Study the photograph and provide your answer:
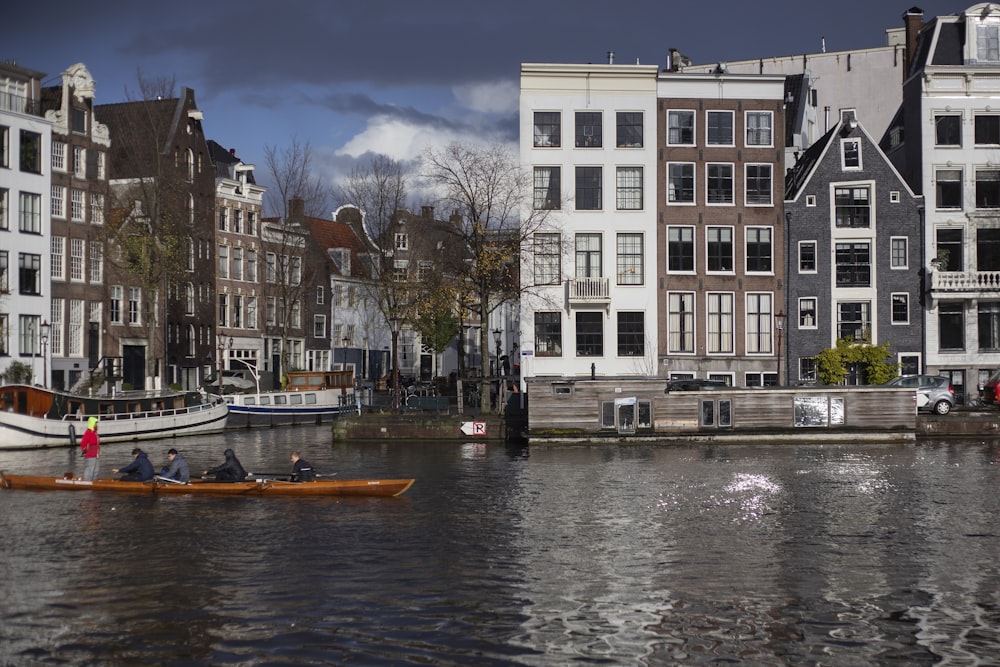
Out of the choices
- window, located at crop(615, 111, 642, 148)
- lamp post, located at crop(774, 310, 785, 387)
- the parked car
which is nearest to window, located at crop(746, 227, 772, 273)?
lamp post, located at crop(774, 310, 785, 387)

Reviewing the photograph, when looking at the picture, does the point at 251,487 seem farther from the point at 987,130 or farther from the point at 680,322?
the point at 987,130

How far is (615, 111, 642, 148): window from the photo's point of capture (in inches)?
2618

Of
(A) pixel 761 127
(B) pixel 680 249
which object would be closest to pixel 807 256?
(B) pixel 680 249

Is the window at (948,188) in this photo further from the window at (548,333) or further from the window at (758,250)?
the window at (548,333)

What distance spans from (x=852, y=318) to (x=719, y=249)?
8.35 m

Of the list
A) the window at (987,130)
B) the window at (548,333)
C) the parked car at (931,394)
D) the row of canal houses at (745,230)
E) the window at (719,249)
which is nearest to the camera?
the parked car at (931,394)

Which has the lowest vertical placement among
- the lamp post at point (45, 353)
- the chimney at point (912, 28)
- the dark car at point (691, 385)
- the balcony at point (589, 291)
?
the dark car at point (691, 385)

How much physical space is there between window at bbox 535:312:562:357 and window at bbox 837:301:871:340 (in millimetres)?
15620

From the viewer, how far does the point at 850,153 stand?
6744cm

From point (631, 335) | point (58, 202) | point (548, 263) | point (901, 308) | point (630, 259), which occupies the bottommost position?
point (631, 335)

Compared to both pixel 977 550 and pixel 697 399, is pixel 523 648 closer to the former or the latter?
pixel 977 550

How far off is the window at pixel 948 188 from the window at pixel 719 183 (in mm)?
11766

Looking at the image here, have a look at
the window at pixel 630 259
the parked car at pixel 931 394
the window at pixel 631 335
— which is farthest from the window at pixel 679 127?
the parked car at pixel 931 394

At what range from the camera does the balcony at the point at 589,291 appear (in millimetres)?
65000
